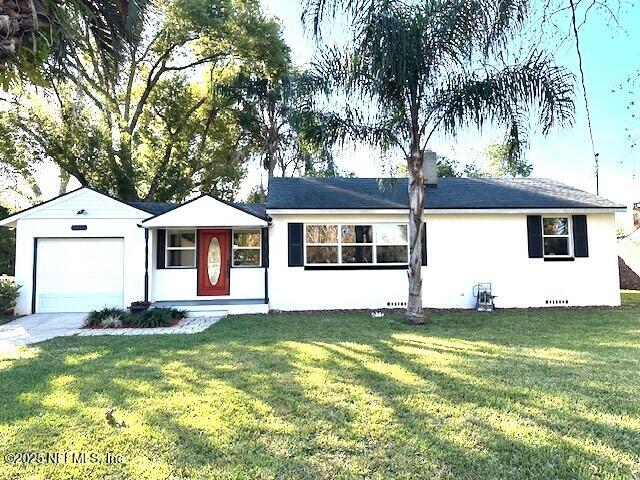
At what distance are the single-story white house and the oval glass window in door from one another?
3cm

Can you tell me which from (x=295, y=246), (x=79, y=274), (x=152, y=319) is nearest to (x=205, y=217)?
(x=295, y=246)

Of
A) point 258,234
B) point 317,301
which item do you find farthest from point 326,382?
point 258,234

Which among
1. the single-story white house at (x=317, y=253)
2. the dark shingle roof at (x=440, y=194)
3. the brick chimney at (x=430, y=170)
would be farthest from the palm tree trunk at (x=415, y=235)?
the brick chimney at (x=430, y=170)

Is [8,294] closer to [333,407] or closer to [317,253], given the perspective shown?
[317,253]

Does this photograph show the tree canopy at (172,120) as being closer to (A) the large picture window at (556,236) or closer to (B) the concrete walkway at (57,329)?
(B) the concrete walkway at (57,329)

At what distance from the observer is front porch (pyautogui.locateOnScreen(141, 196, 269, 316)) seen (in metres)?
10.9

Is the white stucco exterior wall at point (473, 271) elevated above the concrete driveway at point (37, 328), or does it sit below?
above

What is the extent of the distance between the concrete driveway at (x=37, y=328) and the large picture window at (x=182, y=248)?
2739 millimetres

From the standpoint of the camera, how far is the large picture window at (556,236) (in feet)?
37.9

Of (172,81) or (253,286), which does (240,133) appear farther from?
(253,286)

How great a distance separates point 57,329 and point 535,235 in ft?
41.3

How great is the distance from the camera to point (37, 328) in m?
8.74

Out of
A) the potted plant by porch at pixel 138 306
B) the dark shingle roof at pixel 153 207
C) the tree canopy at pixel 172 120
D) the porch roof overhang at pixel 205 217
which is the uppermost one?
the tree canopy at pixel 172 120

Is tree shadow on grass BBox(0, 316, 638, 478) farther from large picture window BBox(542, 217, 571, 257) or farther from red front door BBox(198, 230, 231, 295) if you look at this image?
large picture window BBox(542, 217, 571, 257)
